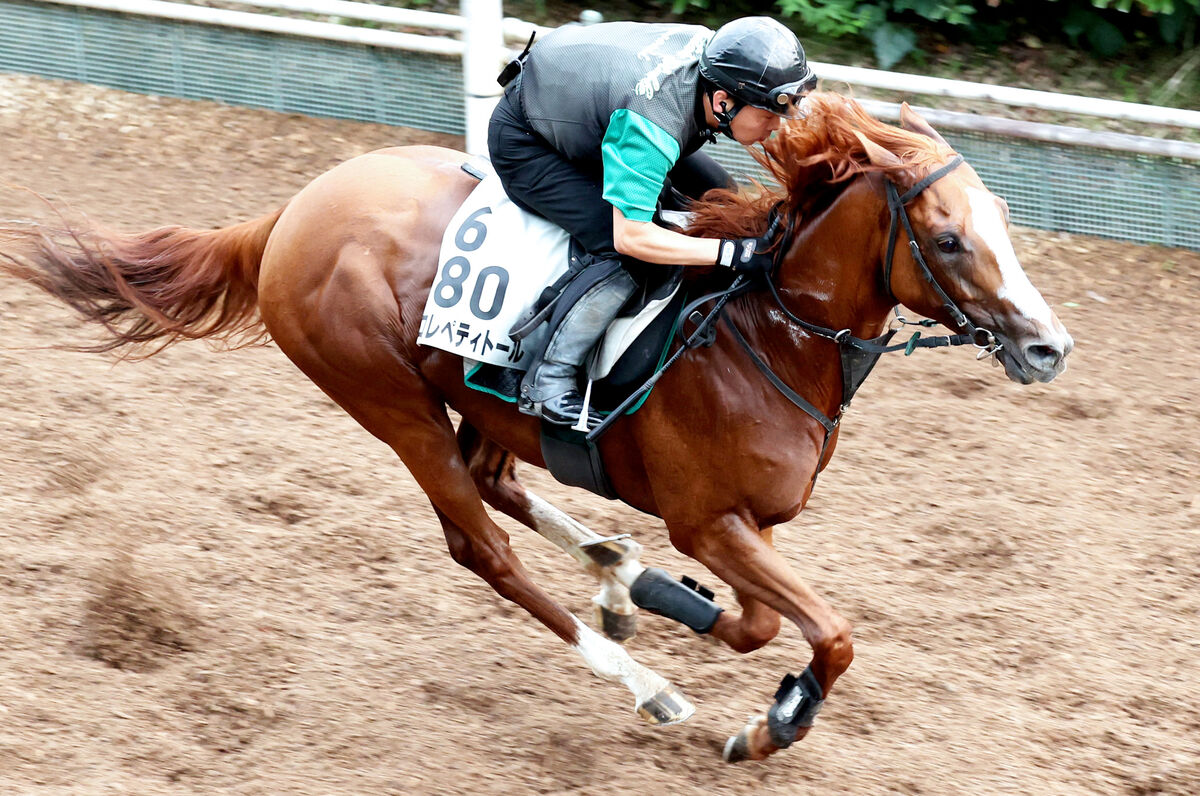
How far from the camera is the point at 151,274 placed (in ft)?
15.3

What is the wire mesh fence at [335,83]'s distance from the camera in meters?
7.41

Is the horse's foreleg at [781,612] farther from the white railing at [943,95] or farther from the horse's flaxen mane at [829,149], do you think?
the white railing at [943,95]

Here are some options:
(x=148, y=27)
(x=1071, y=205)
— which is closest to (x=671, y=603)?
(x=1071, y=205)

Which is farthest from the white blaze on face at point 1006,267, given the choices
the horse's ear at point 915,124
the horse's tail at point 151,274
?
the horse's tail at point 151,274

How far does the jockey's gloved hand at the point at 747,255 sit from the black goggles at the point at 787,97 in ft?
1.26

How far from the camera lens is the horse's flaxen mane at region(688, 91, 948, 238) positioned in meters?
3.35

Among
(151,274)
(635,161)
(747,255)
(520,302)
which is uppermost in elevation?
(635,161)

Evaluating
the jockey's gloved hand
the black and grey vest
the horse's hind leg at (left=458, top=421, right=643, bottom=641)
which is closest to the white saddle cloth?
the black and grey vest

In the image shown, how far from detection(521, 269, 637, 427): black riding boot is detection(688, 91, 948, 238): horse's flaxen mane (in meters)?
0.57

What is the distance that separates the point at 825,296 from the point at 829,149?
0.43 meters

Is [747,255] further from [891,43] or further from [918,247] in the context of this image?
[891,43]

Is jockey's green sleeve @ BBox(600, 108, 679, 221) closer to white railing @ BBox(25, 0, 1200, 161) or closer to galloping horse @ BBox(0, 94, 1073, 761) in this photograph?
galloping horse @ BBox(0, 94, 1073, 761)

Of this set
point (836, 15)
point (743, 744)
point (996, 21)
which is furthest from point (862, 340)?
point (996, 21)

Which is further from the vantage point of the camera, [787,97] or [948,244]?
[787,97]
